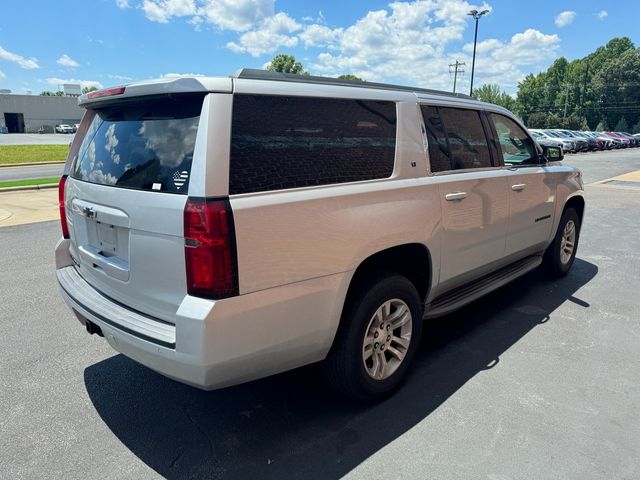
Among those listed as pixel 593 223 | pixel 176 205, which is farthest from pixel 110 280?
pixel 593 223

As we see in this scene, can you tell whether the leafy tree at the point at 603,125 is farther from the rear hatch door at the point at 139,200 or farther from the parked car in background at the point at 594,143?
the rear hatch door at the point at 139,200

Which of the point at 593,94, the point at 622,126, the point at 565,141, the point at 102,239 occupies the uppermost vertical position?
the point at 593,94

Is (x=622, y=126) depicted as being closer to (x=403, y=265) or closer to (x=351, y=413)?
(x=403, y=265)

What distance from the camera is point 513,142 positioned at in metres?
4.62

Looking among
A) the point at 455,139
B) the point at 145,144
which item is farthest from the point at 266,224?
the point at 455,139

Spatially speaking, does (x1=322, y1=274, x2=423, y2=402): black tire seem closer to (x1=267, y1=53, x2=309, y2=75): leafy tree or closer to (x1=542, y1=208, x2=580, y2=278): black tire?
(x1=542, y1=208, x2=580, y2=278): black tire

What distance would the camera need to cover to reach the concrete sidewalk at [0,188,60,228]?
867 cm

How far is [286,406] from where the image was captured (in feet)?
9.95

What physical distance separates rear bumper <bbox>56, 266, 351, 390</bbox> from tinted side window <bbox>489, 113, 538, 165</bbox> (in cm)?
255

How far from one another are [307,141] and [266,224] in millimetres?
586

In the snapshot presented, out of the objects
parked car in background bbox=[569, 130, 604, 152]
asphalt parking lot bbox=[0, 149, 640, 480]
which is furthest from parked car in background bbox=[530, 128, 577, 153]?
asphalt parking lot bbox=[0, 149, 640, 480]

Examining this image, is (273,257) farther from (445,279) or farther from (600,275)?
(600,275)

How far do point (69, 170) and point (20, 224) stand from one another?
5.91 meters

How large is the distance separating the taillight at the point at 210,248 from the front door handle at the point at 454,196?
182 centimetres
